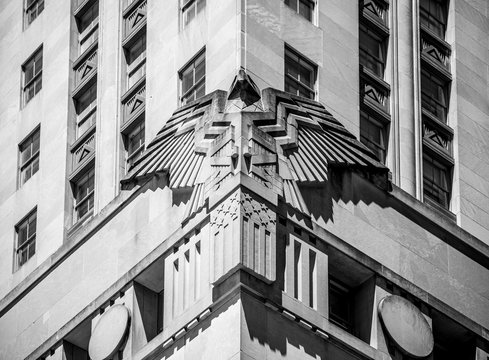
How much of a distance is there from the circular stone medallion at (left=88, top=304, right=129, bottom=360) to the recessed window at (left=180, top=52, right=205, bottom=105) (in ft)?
20.5

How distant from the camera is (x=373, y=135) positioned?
71.7 meters

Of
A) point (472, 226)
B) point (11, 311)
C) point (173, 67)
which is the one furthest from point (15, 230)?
point (472, 226)

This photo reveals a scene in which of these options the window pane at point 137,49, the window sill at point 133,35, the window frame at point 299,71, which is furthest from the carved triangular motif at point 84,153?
the window frame at point 299,71

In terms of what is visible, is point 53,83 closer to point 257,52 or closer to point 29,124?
Result: point 29,124

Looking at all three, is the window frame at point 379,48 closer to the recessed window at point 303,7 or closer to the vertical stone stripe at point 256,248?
the recessed window at point 303,7

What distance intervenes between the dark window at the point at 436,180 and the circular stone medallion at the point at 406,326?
18.1 ft

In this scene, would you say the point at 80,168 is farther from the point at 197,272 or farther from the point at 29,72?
the point at 197,272

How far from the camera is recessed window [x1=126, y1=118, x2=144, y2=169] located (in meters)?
72.1

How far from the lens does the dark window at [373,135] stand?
7106 cm

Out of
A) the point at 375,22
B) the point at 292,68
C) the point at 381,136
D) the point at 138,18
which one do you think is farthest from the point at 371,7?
the point at 138,18

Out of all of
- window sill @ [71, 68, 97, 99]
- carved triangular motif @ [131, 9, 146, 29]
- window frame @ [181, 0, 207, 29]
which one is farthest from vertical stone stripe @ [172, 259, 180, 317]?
window sill @ [71, 68, 97, 99]

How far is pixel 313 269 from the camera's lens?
65625 millimetres

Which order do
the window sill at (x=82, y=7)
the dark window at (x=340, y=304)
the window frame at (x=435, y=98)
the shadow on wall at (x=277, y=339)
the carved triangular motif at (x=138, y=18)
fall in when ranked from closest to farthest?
1. the shadow on wall at (x=277, y=339)
2. the dark window at (x=340, y=304)
3. the window frame at (x=435, y=98)
4. the carved triangular motif at (x=138, y=18)
5. the window sill at (x=82, y=7)

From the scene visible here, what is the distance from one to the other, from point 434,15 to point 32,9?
46.9 feet
